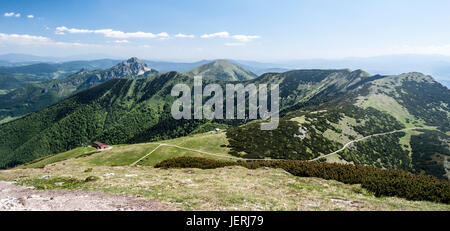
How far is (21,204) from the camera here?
1867cm

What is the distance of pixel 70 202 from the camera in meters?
19.4

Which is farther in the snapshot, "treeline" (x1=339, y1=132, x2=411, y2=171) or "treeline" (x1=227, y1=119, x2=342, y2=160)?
"treeline" (x1=339, y1=132, x2=411, y2=171)

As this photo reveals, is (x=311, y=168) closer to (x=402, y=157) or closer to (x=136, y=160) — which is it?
(x=136, y=160)

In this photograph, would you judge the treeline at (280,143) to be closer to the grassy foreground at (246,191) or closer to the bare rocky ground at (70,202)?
the grassy foreground at (246,191)

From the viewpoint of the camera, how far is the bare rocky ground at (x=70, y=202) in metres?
18.0

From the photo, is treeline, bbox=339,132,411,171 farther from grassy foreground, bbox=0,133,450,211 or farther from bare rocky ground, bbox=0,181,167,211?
bare rocky ground, bbox=0,181,167,211

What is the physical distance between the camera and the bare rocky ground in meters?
18.0

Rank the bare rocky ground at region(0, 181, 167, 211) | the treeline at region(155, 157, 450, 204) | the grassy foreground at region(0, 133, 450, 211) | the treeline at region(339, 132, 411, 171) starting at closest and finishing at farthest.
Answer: the bare rocky ground at region(0, 181, 167, 211)
the grassy foreground at region(0, 133, 450, 211)
the treeline at region(155, 157, 450, 204)
the treeline at region(339, 132, 411, 171)

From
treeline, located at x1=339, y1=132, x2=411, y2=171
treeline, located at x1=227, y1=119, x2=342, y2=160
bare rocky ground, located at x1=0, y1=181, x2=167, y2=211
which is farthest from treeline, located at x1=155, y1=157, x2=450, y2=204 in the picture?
treeline, located at x1=339, y1=132, x2=411, y2=171

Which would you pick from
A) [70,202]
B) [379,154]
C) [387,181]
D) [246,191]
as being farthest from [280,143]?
[70,202]
